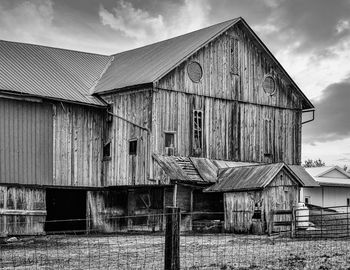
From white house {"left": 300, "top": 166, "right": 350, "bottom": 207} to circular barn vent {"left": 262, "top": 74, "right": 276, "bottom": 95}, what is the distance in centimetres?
1171

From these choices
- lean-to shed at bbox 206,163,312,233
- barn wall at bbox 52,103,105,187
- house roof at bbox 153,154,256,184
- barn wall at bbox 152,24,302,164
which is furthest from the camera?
barn wall at bbox 152,24,302,164

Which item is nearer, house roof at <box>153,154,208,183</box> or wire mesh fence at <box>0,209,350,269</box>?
wire mesh fence at <box>0,209,350,269</box>

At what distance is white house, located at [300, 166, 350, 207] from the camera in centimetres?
4925

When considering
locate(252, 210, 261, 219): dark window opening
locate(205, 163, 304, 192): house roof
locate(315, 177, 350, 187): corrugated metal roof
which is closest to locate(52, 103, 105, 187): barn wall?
locate(205, 163, 304, 192): house roof

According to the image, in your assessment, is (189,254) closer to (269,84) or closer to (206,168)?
(206,168)

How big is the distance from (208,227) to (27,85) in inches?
423

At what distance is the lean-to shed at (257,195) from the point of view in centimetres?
3114

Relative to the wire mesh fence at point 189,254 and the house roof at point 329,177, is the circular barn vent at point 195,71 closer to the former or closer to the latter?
the wire mesh fence at point 189,254

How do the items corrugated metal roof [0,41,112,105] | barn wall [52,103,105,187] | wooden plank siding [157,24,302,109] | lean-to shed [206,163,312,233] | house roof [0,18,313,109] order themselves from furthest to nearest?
wooden plank siding [157,24,302,109] < house roof [0,18,313,109] < barn wall [52,103,105,187] < corrugated metal roof [0,41,112,105] < lean-to shed [206,163,312,233]

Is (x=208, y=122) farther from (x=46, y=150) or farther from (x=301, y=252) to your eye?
(x=301, y=252)

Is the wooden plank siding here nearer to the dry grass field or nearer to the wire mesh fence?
the wire mesh fence

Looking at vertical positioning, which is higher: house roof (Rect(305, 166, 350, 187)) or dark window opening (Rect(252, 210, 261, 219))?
house roof (Rect(305, 166, 350, 187))

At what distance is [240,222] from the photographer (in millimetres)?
31766

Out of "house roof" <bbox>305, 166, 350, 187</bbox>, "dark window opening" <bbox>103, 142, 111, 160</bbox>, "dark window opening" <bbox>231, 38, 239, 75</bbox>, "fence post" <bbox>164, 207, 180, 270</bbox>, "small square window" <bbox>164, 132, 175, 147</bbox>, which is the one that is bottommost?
"fence post" <bbox>164, 207, 180, 270</bbox>
